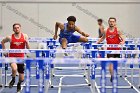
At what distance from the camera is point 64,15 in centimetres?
1628

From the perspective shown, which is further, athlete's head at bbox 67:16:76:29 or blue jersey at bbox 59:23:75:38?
blue jersey at bbox 59:23:75:38

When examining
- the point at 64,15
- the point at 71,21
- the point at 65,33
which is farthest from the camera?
the point at 64,15

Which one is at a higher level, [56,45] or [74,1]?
[74,1]

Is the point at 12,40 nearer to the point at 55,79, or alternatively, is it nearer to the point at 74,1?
the point at 55,79

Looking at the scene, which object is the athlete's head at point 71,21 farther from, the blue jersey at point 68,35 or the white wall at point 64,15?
the white wall at point 64,15

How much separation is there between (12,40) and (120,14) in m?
9.33

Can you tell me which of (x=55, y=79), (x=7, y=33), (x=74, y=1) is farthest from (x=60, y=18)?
(x=55, y=79)

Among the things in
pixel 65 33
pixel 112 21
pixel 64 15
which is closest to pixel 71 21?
pixel 65 33

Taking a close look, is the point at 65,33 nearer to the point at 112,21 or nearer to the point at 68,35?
the point at 68,35

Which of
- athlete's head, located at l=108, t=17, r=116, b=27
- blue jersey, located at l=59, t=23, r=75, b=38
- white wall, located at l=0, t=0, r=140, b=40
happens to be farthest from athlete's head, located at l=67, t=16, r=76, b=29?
white wall, located at l=0, t=0, r=140, b=40

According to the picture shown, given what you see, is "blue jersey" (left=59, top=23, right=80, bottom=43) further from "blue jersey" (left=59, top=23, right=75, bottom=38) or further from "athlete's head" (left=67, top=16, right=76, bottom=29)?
"athlete's head" (left=67, top=16, right=76, bottom=29)

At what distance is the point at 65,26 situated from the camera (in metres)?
8.48

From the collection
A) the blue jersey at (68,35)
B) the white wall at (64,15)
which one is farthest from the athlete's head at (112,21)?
the white wall at (64,15)

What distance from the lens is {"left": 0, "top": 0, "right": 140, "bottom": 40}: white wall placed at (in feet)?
53.0
